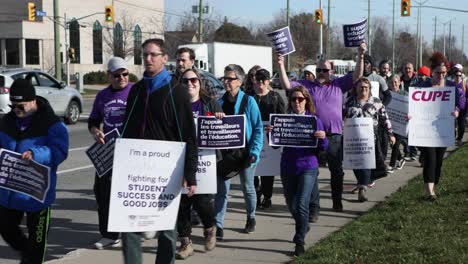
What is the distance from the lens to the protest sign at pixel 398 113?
32.8ft

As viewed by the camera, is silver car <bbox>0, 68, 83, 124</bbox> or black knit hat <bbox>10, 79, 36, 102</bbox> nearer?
black knit hat <bbox>10, 79, 36, 102</bbox>

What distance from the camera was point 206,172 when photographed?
21.5 ft

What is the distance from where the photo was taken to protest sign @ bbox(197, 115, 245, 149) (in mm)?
6699

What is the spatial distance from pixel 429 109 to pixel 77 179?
5.92 m

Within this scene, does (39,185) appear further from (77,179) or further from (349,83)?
(77,179)

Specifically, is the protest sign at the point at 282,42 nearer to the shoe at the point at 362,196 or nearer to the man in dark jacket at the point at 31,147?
the shoe at the point at 362,196

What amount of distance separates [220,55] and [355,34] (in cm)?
3597

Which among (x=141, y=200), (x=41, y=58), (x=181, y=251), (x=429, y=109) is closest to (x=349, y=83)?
(x=429, y=109)

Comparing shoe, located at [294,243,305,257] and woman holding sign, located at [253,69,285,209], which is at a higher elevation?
woman holding sign, located at [253,69,285,209]

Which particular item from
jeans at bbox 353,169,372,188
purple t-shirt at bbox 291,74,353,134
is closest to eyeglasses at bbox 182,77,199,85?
purple t-shirt at bbox 291,74,353,134

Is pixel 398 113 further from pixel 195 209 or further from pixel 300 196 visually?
pixel 195 209

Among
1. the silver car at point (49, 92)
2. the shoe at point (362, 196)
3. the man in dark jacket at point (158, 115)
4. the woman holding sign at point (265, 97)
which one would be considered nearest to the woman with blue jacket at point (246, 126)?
the woman holding sign at point (265, 97)

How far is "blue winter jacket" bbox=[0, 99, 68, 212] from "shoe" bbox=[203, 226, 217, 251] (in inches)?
72.7

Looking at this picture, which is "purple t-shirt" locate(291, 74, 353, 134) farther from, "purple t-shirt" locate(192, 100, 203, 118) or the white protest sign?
the white protest sign
